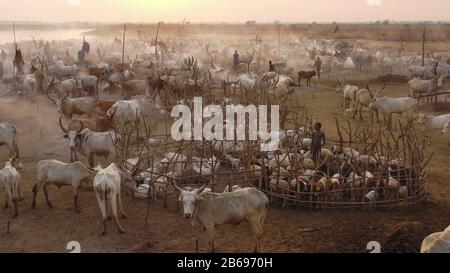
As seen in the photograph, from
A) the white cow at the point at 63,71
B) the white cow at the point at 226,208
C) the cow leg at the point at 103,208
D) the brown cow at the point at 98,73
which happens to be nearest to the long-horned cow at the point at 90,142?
the cow leg at the point at 103,208

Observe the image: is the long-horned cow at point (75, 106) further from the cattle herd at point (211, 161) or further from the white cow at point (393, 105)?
the white cow at point (393, 105)

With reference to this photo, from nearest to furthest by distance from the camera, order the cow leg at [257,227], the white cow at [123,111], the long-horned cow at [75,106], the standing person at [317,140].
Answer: the cow leg at [257,227] < the standing person at [317,140] < the white cow at [123,111] < the long-horned cow at [75,106]

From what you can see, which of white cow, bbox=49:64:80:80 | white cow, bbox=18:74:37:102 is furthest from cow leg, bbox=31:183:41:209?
white cow, bbox=49:64:80:80

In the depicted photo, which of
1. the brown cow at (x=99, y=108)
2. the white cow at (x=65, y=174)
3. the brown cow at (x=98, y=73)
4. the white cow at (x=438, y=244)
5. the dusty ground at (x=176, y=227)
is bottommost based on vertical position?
the dusty ground at (x=176, y=227)

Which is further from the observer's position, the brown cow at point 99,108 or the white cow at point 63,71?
the white cow at point 63,71

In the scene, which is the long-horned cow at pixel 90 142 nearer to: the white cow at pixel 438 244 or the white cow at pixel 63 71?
the white cow at pixel 438 244

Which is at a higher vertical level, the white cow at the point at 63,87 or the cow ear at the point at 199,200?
the white cow at the point at 63,87

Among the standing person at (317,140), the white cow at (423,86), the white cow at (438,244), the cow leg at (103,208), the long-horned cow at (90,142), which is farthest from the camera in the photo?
the white cow at (423,86)

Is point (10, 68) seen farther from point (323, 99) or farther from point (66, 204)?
point (66, 204)

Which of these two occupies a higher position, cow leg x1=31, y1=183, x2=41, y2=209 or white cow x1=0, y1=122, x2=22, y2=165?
white cow x1=0, y1=122, x2=22, y2=165

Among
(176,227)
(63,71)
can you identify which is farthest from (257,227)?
(63,71)

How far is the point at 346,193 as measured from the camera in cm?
957

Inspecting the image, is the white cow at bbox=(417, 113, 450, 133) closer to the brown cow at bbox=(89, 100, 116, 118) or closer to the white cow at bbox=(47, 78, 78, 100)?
the brown cow at bbox=(89, 100, 116, 118)
